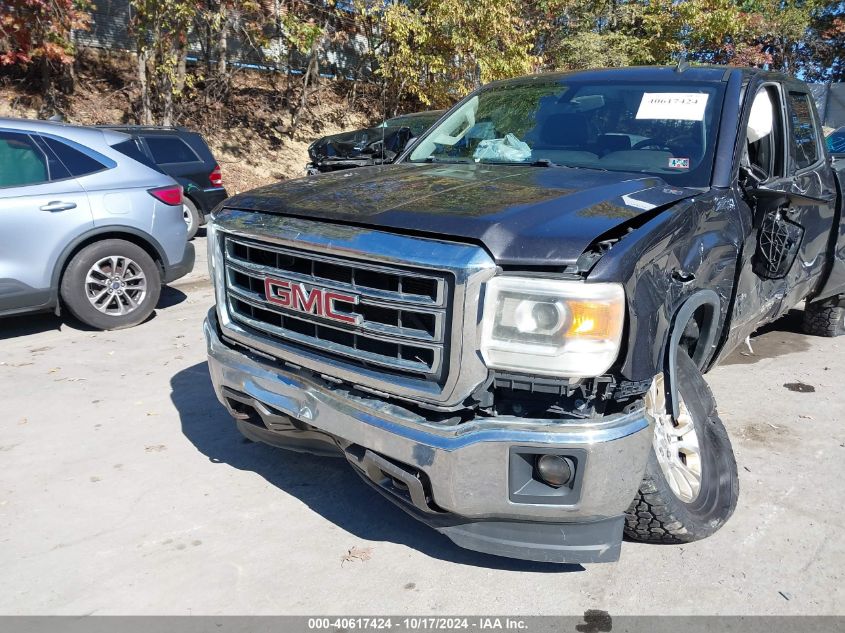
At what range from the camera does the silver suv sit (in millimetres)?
5648

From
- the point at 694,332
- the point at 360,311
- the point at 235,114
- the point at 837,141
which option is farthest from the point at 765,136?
the point at 235,114

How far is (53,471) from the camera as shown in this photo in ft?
12.4

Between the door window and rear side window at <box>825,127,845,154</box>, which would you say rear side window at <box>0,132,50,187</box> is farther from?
rear side window at <box>825,127,845,154</box>

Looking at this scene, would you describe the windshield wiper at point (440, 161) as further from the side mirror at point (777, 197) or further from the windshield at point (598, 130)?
the side mirror at point (777, 197)

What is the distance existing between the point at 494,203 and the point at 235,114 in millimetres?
16666

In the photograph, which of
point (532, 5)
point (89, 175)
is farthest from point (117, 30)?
point (89, 175)

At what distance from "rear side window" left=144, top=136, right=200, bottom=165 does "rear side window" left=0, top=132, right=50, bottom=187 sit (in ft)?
14.0

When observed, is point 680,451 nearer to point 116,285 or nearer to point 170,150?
point 116,285

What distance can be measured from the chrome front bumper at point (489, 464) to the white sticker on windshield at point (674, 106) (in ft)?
6.21

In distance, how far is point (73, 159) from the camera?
600cm

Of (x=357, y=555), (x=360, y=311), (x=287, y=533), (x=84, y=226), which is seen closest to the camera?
(x=360, y=311)

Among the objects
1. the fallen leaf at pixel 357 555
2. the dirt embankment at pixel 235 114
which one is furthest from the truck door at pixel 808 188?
the dirt embankment at pixel 235 114

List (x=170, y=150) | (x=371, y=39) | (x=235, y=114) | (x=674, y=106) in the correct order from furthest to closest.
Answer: (x=235, y=114) < (x=371, y=39) < (x=170, y=150) < (x=674, y=106)

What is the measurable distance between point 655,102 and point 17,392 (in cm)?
438
